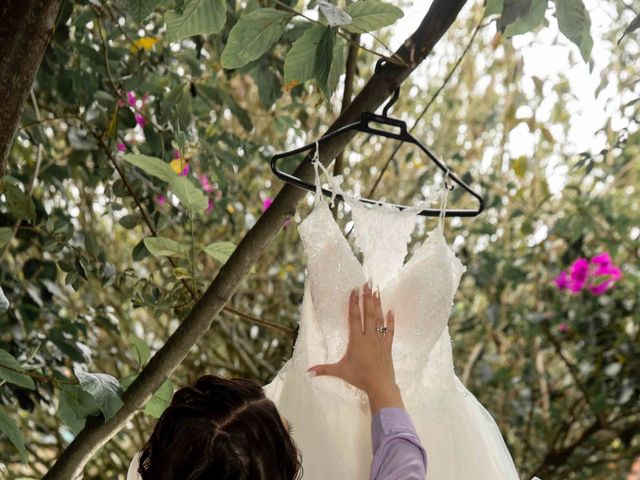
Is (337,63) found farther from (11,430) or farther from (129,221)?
(11,430)

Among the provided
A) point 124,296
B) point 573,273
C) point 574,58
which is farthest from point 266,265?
point 574,58

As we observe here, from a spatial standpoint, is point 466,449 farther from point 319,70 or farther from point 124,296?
point 124,296

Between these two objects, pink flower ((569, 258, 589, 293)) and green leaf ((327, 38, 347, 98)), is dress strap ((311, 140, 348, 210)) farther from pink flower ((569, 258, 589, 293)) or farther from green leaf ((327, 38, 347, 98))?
pink flower ((569, 258, 589, 293))

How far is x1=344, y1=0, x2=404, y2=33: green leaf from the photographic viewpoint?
0.77 metres

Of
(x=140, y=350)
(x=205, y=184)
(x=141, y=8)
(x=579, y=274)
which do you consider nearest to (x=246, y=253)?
(x=140, y=350)

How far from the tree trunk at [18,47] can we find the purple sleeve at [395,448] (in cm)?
49

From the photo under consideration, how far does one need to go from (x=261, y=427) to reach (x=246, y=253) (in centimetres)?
20

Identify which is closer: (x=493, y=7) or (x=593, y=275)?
(x=493, y=7)

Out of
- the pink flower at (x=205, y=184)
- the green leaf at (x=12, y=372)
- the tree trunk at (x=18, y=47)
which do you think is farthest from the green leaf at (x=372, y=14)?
the pink flower at (x=205, y=184)

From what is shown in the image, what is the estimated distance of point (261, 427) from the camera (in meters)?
0.82

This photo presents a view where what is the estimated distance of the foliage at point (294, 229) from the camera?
1.27m

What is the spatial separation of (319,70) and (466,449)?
19.7 inches

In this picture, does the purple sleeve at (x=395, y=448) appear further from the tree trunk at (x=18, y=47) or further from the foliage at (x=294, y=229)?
the tree trunk at (x=18, y=47)

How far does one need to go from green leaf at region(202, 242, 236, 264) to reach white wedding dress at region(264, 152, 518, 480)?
4.4 inches
